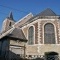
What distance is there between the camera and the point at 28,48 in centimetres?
1847

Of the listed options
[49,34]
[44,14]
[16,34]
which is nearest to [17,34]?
[16,34]

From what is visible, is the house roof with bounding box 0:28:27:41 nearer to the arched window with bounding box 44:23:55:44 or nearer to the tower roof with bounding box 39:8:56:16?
the arched window with bounding box 44:23:55:44

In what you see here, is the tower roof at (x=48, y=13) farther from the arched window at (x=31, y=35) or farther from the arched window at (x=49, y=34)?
the arched window at (x=31, y=35)

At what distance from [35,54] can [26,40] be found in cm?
285

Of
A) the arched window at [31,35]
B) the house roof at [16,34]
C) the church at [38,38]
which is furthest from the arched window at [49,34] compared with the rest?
the house roof at [16,34]

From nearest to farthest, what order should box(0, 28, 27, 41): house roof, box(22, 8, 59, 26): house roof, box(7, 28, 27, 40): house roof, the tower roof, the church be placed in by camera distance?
the church → box(0, 28, 27, 41): house roof → box(7, 28, 27, 40): house roof → box(22, 8, 59, 26): house roof → the tower roof

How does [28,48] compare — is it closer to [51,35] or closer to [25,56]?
[25,56]

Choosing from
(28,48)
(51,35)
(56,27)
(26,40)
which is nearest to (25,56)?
(28,48)

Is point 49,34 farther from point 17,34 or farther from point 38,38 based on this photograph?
point 17,34

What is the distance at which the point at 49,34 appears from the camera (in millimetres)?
18266

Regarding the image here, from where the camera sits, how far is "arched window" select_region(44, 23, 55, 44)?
17875 millimetres

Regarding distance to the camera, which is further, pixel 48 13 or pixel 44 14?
pixel 48 13

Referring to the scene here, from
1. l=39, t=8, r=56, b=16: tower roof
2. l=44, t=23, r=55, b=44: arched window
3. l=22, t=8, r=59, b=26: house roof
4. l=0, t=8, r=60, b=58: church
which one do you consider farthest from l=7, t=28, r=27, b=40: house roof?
l=39, t=8, r=56, b=16: tower roof

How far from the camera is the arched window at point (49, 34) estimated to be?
17875 millimetres
